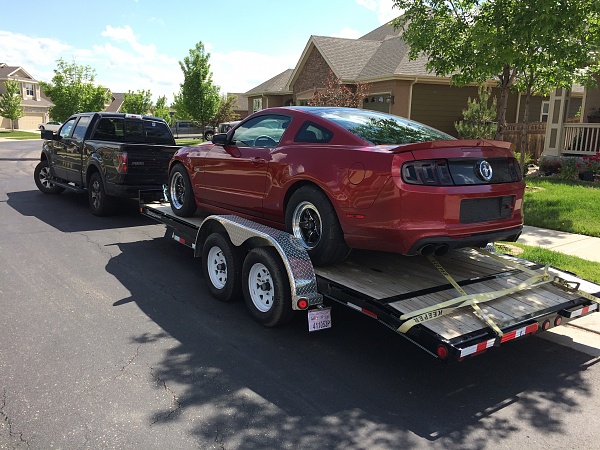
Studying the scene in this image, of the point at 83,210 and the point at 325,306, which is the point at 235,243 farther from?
the point at 83,210

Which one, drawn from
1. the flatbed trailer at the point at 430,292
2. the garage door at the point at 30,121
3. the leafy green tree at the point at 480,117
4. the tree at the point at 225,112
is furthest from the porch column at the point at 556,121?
the garage door at the point at 30,121

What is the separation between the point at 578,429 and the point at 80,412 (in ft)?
10.8

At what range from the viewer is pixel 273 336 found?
470 centimetres

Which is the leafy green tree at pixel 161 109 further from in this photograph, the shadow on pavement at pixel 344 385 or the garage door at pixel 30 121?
the shadow on pavement at pixel 344 385

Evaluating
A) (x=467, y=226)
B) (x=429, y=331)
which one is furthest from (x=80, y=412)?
(x=467, y=226)

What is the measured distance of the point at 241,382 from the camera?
3861mm

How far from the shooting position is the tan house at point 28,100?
6831 cm

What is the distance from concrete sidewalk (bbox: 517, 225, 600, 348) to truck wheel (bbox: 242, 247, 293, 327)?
8.17 feet

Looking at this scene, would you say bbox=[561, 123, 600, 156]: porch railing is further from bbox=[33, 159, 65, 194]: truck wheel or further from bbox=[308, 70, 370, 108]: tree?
bbox=[33, 159, 65, 194]: truck wheel

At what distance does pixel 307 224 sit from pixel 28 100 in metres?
77.6

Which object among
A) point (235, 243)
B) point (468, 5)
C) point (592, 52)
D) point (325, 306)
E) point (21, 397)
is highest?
point (468, 5)

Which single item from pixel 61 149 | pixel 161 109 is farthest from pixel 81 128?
pixel 161 109

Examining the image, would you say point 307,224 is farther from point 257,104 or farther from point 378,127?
point 257,104

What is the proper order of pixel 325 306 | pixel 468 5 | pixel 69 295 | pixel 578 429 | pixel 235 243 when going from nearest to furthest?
pixel 578 429, pixel 325 306, pixel 235 243, pixel 69 295, pixel 468 5
